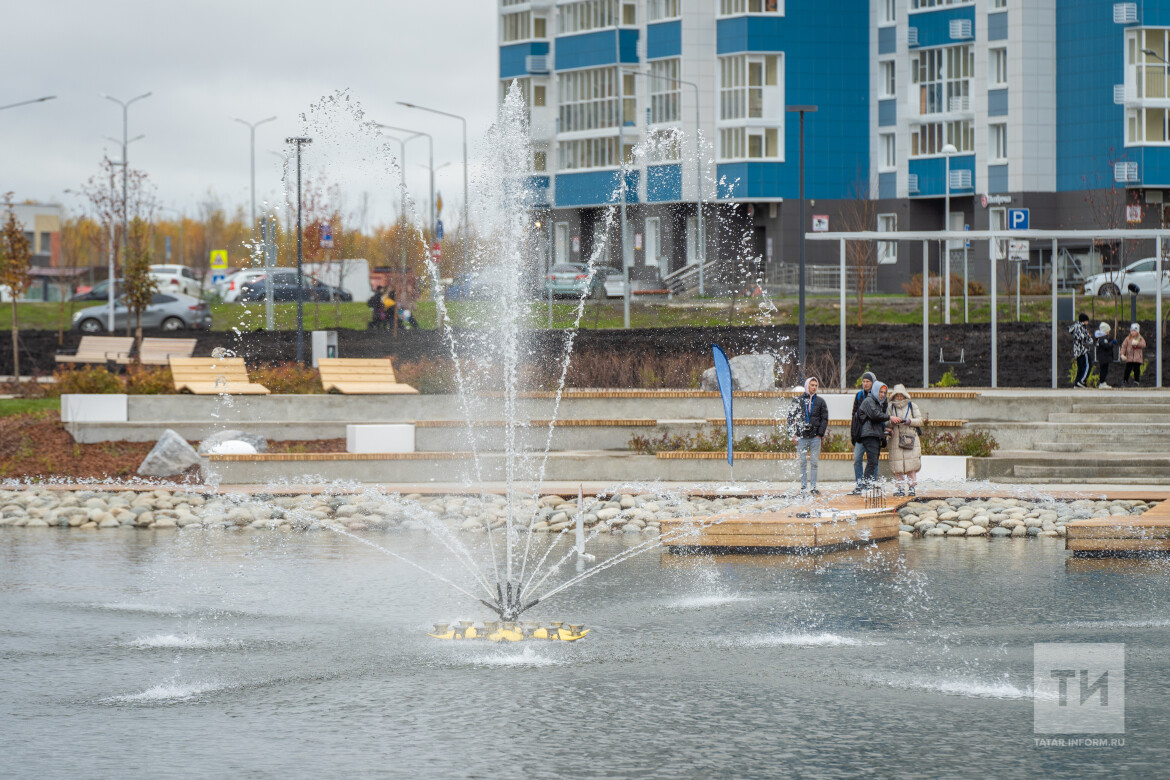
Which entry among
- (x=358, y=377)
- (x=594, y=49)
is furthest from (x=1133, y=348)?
(x=594, y=49)

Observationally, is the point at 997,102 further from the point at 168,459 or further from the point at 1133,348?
the point at 168,459

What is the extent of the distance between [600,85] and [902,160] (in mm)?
14863

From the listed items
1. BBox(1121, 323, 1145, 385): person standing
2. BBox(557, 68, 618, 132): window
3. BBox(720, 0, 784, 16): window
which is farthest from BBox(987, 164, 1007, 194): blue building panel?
BBox(1121, 323, 1145, 385): person standing

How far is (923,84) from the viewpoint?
230 feet

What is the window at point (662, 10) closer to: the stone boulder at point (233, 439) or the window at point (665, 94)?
the window at point (665, 94)

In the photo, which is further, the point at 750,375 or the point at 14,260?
the point at 14,260

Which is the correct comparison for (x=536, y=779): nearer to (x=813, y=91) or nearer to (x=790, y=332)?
(x=790, y=332)

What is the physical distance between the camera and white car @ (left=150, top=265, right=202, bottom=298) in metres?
70.8

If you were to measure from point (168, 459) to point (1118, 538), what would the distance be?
1404 centimetres

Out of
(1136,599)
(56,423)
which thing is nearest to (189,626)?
(1136,599)

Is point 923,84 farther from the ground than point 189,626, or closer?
farther from the ground

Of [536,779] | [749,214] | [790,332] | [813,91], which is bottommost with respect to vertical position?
[536,779]

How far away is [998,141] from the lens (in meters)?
66.9

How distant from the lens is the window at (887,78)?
2810 inches
